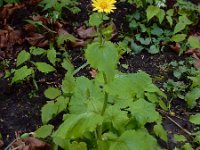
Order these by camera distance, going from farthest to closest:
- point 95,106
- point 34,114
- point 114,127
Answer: point 34,114 < point 114,127 < point 95,106

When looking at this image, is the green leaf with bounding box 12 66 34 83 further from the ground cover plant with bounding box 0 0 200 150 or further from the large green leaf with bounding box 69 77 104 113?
the large green leaf with bounding box 69 77 104 113

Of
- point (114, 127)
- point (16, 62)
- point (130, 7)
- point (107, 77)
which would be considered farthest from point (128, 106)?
point (130, 7)

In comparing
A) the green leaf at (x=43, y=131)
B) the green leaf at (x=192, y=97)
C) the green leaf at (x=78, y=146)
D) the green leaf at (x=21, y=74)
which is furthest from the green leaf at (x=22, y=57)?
the green leaf at (x=192, y=97)

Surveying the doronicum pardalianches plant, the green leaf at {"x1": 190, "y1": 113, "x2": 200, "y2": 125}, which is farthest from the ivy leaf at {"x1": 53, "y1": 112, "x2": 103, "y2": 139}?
the green leaf at {"x1": 190, "y1": 113, "x2": 200, "y2": 125}

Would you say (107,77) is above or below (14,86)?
above

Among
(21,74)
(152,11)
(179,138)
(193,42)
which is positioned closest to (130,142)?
(179,138)

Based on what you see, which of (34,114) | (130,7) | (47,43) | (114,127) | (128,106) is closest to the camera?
(114,127)

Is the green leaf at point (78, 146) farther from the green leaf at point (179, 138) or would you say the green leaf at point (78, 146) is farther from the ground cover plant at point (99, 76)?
the green leaf at point (179, 138)

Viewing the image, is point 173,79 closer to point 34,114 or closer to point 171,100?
point 171,100
